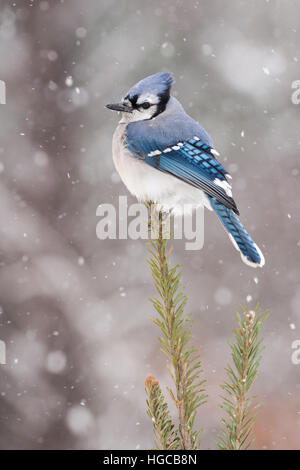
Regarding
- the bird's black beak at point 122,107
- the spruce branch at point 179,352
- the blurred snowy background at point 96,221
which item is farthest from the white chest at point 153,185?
the blurred snowy background at point 96,221

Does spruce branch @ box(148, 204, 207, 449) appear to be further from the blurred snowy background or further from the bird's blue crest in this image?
the blurred snowy background

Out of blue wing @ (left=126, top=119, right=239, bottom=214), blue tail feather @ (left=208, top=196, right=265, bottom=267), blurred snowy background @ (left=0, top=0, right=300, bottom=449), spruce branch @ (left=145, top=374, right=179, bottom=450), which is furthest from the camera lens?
blurred snowy background @ (left=0, top=0, right=300, bottom=449)

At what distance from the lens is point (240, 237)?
4.99ft

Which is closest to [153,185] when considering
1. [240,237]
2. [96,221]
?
[240,237]

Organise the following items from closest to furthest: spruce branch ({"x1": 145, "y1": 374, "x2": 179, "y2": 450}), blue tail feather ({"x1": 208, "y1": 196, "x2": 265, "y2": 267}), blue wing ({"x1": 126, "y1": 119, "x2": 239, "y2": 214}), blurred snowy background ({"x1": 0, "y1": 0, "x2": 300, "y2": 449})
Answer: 1. spruce branch ({"x1": 145, "y1": 374, "x2": 179, "y2": 450})
2. blue tail feather ({"x1": 208, "y1": 196, "x2": 265, "y2": 267})
3. blue wing ({"x1": 126, "y1": 119, "x2": 239, "y2": 214})
4. blurred snowy background ({"x1": 0, "y1": 0, "x2": 300, "y2": 449})

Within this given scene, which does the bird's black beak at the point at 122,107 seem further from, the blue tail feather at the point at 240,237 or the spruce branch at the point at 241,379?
the spruce branch at the point at 241,379

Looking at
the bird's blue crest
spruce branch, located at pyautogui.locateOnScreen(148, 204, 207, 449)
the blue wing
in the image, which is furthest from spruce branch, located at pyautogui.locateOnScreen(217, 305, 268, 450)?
the bird's blue crest

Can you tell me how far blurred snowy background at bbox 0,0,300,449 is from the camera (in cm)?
378

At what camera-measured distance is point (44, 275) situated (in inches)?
151

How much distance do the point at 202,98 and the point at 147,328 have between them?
1.52m

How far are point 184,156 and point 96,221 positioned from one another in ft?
6.51

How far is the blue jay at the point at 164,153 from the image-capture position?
70.8 inches

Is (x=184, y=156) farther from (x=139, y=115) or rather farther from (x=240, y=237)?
(x=240, y=237)
